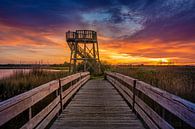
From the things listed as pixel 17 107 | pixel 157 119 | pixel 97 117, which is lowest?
pixel 97 117

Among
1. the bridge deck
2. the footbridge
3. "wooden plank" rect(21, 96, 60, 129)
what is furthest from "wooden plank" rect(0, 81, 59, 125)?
the bridge deck

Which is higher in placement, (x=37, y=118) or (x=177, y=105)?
(x=177, y=105)

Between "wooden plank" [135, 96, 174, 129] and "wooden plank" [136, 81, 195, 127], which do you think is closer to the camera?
"wooden plank" [136, 81, 195, 127]

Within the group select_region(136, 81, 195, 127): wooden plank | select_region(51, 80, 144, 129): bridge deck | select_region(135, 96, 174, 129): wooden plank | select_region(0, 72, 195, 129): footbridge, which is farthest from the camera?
select_region(51, 80, 144, 129): bridge deck

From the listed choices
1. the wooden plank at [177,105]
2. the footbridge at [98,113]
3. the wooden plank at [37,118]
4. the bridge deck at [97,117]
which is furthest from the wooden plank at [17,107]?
the wooden plank at [177,105]

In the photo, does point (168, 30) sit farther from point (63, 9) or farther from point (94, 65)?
point (94, 65)

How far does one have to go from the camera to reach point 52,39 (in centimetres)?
1998

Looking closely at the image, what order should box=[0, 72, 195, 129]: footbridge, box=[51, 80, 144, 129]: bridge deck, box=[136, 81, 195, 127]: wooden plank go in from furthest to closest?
box=[51, 80, 144, 129]: bridge deck, box=[0, 72, 195, 129]: footbridge, box=[136, 81, 195, 127]: wooden plank

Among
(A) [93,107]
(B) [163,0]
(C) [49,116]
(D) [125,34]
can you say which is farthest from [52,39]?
(C) [49,116]

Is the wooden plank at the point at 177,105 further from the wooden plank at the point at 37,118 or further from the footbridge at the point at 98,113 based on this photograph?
the wooden plank at the point at 37,118

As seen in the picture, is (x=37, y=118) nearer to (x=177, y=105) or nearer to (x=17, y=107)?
(x=17, y=107)

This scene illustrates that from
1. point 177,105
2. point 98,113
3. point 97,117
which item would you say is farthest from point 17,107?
point 98,113

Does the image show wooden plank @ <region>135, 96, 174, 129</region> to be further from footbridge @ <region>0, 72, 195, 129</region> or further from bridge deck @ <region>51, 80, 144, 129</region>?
bridge deck @ <region>51, 80, 144, 129</region>

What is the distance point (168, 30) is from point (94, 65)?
19616mm
